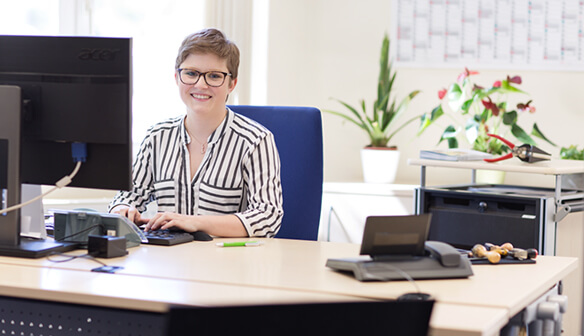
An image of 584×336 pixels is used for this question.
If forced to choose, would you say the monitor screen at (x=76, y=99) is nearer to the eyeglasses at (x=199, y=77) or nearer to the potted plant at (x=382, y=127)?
the eyeglasses at (x=199, y=77)

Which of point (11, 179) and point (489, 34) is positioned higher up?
point (489, 34)

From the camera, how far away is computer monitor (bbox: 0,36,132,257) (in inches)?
66.9

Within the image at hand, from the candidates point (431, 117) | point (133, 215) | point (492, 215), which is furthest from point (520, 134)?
A: point (133, 215)

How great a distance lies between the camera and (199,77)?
7.00 feet

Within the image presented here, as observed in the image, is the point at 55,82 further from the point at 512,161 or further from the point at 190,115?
the point at 512,161

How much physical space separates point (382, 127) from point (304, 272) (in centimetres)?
236

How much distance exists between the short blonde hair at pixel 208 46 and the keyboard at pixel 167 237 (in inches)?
19.7

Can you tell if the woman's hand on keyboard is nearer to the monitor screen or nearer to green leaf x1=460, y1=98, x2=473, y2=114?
the monitor screen

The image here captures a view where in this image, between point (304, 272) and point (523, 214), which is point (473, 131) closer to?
point (523, 214)

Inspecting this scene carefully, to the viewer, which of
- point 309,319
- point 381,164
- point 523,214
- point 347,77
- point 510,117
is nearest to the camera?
point 309,319

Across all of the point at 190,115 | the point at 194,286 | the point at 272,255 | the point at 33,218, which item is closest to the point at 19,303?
the point at 33,218

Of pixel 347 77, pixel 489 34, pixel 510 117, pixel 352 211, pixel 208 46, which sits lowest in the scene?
pixel 352 211

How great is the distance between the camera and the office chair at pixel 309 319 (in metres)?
0.77

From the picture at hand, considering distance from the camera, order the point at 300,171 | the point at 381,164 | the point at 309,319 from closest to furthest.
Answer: the point at 309,319 → the point at 300,171 → the point at 381,164
